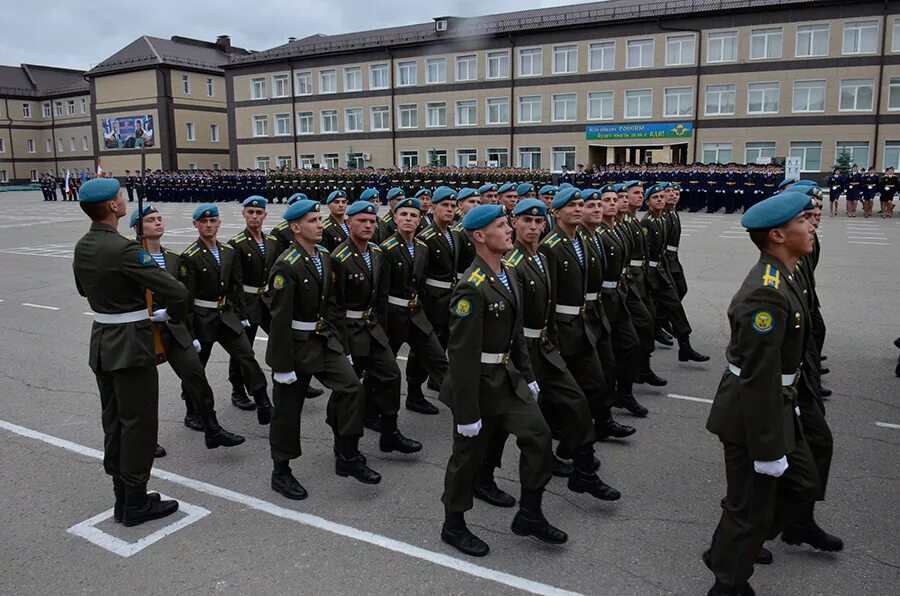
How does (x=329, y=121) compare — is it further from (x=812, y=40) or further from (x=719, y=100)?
(x=812, y=40)

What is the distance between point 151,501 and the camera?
193 inches

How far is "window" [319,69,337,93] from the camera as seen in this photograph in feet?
168

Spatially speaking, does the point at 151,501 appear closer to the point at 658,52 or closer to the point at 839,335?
the point at 839,335

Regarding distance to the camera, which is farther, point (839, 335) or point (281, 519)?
point (839, 335)

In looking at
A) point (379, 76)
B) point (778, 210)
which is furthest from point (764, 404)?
point (379, 76)

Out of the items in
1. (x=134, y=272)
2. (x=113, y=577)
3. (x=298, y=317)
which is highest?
(x=134, y=272)

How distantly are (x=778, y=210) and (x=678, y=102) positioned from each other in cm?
4033

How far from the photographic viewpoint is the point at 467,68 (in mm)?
46406

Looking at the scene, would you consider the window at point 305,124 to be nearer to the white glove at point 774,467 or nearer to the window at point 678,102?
the window at point 678,102

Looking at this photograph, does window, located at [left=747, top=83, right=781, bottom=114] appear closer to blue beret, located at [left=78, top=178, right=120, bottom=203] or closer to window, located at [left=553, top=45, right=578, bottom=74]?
window, located at [left=553, top=45, right=578, bottom=74]

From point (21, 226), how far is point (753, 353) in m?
32.0

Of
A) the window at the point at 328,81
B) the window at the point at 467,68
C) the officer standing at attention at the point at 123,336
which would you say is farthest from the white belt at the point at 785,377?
the window at the point at 328,81

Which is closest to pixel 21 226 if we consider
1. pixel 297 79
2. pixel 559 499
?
pixel 297 79

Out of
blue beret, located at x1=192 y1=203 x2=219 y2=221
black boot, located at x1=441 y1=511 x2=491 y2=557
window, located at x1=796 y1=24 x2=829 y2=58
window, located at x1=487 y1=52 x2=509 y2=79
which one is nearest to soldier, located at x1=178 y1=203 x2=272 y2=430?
blue beret, located at x1=192 y1=203 x2=219 y2=221
